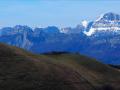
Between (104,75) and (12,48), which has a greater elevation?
(12,48)

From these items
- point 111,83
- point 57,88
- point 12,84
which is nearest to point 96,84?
point 111,83

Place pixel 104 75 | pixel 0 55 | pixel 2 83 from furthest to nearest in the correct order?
1. pixel 104 75
2. pixel 0 55
3. pixel 2 83

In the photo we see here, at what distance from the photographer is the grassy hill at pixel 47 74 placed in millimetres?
50000

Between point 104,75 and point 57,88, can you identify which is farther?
point 104,75

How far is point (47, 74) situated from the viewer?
52188 mm

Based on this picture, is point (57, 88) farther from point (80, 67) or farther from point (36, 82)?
point (80, 67)

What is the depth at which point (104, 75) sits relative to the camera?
5856 cm

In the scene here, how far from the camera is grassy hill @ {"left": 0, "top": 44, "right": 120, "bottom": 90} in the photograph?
5000cm

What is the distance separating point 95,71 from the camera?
5928 centimetres

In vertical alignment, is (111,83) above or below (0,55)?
below

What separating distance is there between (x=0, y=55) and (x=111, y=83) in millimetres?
13640

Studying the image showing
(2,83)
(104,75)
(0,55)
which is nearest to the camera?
(2,83)

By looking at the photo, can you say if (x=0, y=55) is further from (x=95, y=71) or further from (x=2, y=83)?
(x=95, y=71)

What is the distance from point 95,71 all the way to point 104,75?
1352 millimetres
